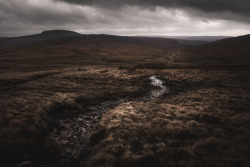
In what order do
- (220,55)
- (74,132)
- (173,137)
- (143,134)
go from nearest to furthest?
(173,137)
(143,134)
(74,132)
(220,55)

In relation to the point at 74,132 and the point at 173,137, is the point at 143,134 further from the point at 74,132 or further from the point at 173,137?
the point at 74,132

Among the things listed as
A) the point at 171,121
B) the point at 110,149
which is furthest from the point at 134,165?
the point at 171,121

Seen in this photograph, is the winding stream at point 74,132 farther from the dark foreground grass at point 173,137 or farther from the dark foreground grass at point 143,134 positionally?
the dark foreground grass at point 173,137

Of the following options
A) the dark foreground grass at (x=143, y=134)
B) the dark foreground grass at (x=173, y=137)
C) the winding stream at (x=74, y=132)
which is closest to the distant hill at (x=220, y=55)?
the dark foreground grass at (x=173, y=137)

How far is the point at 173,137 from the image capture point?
8820 mm

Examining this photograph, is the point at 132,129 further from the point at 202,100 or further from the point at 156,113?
the point at 202,100

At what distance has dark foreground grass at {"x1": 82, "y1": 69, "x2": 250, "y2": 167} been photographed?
687cm

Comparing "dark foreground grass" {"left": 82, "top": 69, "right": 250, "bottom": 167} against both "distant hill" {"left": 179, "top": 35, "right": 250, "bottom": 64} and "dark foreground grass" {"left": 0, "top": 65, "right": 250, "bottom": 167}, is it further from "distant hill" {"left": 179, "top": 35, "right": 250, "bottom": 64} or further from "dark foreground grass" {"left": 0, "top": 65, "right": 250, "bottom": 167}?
"distant hill" {"left": 179, "top": 35, "right": 250, "bottom": 64}

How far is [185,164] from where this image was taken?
21.4 feet

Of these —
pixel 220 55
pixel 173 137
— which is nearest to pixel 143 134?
pixel 173 137

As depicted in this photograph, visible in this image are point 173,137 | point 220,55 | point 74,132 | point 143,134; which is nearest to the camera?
point 173,137

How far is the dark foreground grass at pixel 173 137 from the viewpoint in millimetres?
6867

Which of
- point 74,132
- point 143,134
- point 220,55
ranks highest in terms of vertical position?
point 220,55

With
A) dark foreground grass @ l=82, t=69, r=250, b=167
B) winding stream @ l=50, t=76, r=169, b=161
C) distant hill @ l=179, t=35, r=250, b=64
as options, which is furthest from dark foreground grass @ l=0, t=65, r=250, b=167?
distant hill @ l=179, t=35, r=250, b=64
